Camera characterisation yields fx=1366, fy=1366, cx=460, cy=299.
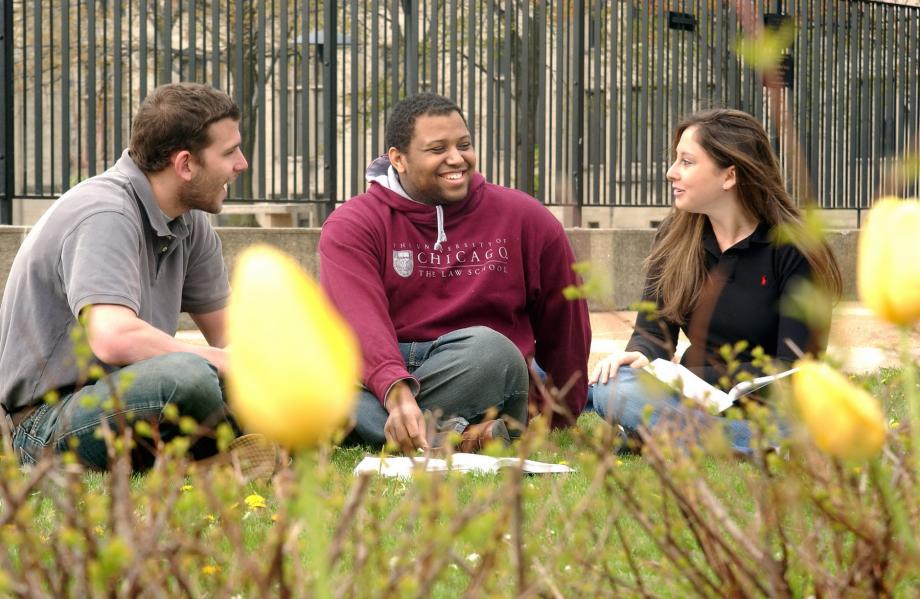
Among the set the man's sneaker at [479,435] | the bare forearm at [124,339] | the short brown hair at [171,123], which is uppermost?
the short brown hair at [171,123]

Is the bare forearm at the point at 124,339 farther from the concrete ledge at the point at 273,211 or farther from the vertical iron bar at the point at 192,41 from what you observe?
the concrete ledge at the point at 273,211

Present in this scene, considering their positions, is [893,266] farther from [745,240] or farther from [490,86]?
[490,86]

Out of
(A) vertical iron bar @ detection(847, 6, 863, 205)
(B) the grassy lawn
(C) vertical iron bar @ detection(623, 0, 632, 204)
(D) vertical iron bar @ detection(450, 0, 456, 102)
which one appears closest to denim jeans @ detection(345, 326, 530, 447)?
(B) the grassy lawn

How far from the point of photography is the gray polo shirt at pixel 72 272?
3.86m

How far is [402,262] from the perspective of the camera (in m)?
4.84

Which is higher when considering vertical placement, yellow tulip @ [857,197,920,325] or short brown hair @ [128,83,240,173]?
short brown hair @ [128,83,240,173]

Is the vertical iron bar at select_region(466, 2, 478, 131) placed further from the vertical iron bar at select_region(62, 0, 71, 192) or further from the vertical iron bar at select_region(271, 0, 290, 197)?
the vertical iron bar at select_region(62, 0, 71, 192)

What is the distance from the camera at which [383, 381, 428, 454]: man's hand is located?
4191 millimetres

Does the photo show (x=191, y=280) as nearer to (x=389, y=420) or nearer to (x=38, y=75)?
(x=389, y=420)

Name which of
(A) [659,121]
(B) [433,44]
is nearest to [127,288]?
(B) [433,44]

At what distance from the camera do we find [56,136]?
26.4 feet

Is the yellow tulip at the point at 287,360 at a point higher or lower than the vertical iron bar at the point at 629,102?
lower

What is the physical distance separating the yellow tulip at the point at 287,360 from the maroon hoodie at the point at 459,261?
12.7 feet

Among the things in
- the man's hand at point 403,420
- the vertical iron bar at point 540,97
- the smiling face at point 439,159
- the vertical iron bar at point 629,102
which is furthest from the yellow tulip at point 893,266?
the vertical iron bar at point 629,102
